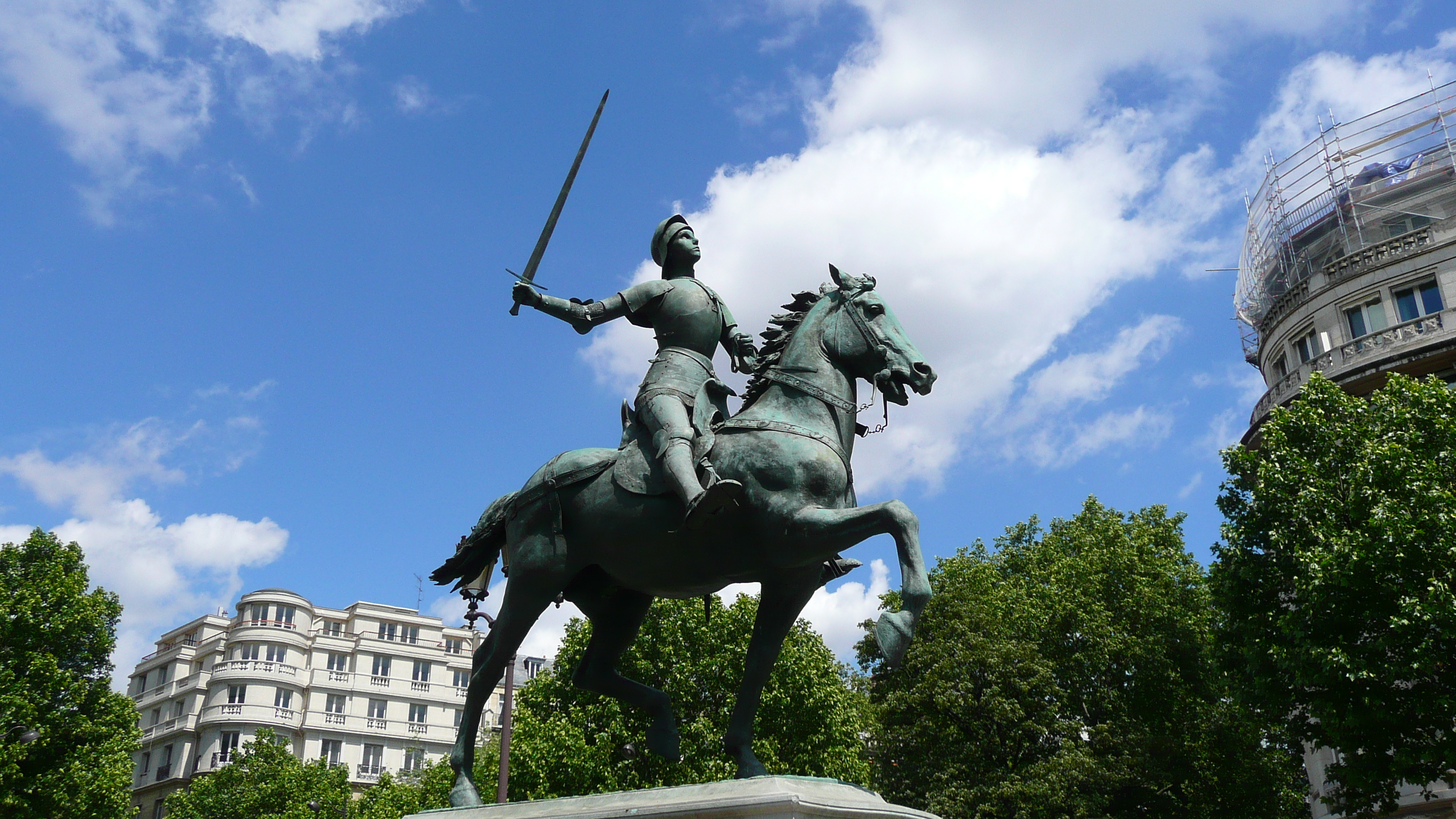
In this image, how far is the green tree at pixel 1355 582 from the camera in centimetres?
1927

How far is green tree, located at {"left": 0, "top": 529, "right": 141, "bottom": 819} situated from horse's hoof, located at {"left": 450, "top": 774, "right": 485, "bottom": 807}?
22763 mm

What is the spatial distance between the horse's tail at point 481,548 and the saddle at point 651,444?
944 millimetres

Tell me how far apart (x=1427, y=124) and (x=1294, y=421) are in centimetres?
2377

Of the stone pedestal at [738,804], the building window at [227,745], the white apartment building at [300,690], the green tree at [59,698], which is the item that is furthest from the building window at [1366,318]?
the building window at [227,745]

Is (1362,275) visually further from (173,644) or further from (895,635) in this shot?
(173,644)

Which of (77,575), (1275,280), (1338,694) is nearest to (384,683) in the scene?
(77,575)

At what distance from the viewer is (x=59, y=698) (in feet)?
90.3

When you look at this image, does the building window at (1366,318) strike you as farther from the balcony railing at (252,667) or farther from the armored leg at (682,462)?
the balcony railing at (252,667)

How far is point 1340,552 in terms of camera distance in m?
20.3

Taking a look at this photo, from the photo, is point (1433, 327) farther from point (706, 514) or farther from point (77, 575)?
point (77, 575)

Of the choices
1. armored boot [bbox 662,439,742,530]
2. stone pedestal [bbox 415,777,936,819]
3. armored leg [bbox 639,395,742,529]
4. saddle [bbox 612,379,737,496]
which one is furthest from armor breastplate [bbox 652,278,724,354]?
stone pedestal [bbox 415,777,936,819]

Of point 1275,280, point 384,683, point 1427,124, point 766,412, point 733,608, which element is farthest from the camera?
point 384,683

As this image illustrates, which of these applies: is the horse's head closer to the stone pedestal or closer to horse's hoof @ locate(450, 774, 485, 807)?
the stone pedestal

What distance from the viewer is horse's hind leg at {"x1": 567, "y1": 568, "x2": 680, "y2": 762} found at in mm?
7602
